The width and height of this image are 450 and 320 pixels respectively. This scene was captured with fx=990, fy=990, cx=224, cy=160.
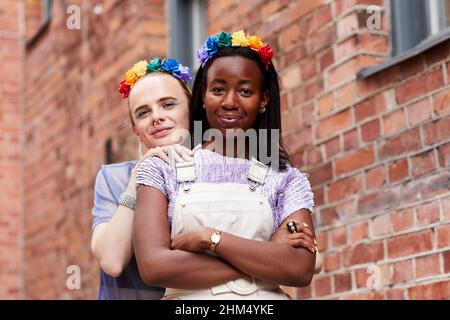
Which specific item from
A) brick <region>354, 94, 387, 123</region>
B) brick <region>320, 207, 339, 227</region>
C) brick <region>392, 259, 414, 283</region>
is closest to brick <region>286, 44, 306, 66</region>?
brick <region>354, 94, 387, 123</region>

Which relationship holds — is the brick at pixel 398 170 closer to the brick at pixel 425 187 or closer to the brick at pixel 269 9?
the brick at pixel 425 187

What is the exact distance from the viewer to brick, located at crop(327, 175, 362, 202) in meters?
4.52

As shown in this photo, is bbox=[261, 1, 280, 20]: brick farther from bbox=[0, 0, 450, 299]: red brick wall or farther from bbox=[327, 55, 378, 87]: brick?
bbox=[327, 55, 378, 87]: brick

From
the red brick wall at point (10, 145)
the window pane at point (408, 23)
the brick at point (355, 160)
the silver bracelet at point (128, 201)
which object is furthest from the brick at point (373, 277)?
the red brick wall at point (10, 145)

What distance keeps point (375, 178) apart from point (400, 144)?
0.23 meters

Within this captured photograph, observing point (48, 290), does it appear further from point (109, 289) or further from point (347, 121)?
point (109, 289)

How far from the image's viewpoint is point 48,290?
819 centimetres

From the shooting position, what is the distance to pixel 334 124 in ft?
15.5

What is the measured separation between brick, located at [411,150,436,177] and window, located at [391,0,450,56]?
22.4 inches

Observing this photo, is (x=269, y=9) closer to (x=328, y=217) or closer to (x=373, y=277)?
(x=328, y=217)

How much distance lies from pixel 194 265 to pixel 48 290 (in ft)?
18.6

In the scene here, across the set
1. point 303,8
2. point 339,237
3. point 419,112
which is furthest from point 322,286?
point 303,8

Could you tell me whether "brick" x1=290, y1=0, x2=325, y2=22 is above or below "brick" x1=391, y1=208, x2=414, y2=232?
above
